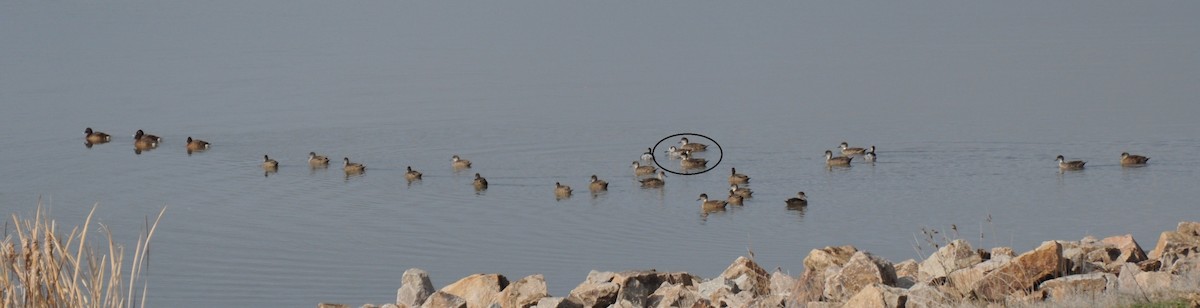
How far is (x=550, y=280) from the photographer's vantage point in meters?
16.0

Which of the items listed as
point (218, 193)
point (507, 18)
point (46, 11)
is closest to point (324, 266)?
point (218, 193)

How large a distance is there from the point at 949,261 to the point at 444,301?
3.48m

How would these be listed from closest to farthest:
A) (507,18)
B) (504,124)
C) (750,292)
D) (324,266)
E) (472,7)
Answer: (750,292) → (324,266) → (504,124) → (507,18) → (472,7)

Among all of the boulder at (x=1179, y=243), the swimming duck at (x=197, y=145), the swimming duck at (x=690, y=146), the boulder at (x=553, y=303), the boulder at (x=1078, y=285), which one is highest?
the swimming duck at (x=197, y=145)

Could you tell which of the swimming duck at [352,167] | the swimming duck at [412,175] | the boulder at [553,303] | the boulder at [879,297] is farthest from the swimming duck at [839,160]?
the boulder at [879,297]

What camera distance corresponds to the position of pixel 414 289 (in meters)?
12.7

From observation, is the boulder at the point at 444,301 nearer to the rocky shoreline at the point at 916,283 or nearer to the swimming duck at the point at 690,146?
the rocky shoreline at the point at 916,283

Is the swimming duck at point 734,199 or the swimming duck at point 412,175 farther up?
the swimming duck at point 412,175

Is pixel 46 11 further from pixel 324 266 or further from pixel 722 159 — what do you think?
pixel 324 266

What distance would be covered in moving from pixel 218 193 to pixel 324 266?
5.91 meters

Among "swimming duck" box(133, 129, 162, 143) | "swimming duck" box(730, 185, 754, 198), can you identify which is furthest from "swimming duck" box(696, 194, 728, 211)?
"swimming duck" box(133, 129, 162, 143)

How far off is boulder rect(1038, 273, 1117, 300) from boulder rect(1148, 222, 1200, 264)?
218 centimetres

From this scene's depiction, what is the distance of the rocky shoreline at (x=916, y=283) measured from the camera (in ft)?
29.3

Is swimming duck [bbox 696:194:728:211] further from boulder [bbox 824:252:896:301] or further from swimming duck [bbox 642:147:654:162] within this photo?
boulder [bbox 824:252:896:301]
